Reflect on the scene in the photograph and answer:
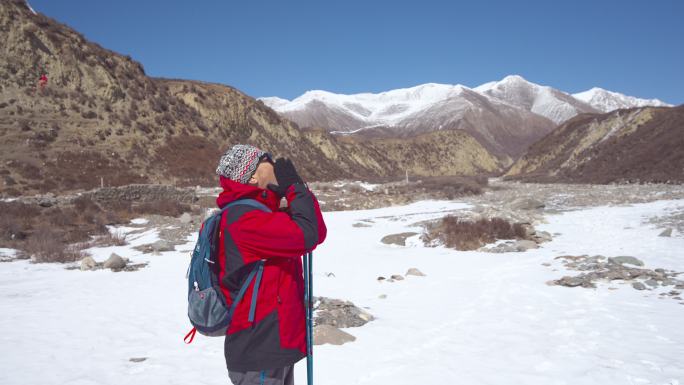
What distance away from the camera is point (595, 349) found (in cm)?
490

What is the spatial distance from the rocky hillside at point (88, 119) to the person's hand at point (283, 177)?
2531 cm

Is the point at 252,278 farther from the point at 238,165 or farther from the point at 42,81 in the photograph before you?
the point at 42,81

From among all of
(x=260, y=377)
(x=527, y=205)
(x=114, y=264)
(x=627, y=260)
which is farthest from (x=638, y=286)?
(x=527, y=205)

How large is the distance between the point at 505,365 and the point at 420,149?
9108cm

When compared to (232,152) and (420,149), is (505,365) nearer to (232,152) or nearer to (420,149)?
(232,152)

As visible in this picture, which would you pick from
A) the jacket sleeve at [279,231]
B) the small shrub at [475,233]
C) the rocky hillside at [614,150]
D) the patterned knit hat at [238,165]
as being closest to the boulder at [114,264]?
the small shrub at [475,233]

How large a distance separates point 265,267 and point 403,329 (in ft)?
13.2

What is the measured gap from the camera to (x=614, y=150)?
156 ft

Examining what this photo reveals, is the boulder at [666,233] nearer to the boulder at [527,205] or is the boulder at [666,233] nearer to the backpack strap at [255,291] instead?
the boulder at [527,205]

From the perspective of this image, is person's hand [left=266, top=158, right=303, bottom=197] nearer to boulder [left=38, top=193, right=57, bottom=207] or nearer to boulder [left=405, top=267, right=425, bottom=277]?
boulder [left=405, top=267, right=425, bottom=277]

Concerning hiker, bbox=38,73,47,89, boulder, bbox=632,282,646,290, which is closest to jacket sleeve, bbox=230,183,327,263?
boulder, bbox=632,282,646,290

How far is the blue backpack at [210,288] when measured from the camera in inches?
86.6

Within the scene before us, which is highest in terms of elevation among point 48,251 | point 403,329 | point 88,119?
point 88,119

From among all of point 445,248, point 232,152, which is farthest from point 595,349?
point 445,248
